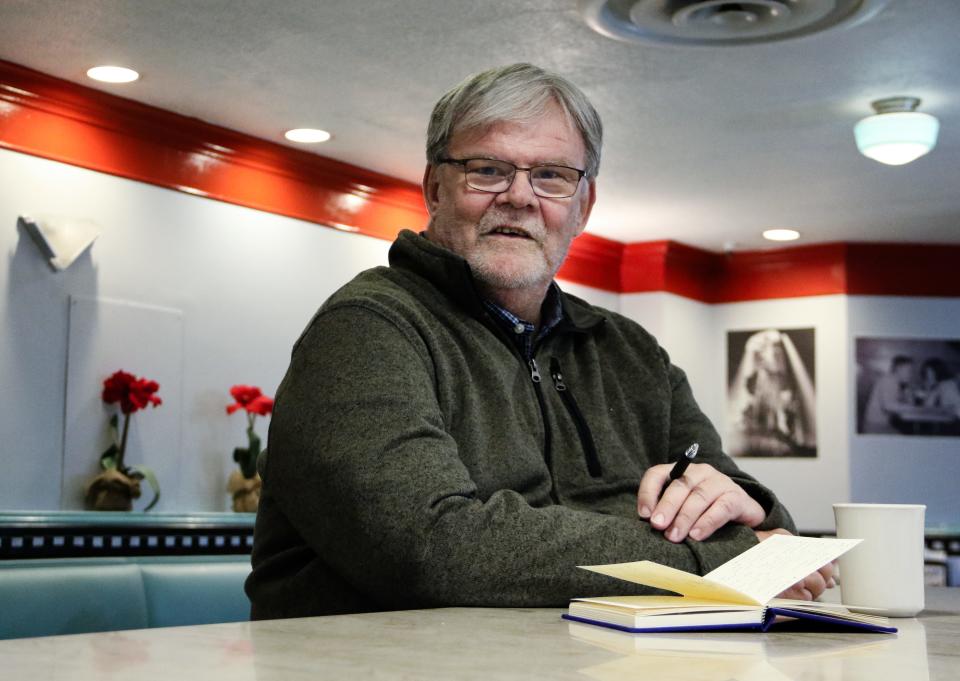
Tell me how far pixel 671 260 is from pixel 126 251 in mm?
3662

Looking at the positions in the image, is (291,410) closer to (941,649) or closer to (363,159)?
(941,649)

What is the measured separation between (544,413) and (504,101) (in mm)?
437

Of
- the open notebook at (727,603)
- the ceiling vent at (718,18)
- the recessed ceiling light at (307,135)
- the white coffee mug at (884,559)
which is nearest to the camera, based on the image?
the open notebook at (727,603)

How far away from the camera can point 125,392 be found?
4402 millimetres

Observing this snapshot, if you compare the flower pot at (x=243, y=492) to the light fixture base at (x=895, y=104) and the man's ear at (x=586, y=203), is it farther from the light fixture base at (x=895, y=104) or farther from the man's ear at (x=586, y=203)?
the man's ear at (x=586, y=203)

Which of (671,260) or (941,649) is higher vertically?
(671,260)

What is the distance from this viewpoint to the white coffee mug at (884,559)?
47.4 inches

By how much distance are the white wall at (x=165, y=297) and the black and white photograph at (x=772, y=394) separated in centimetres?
284

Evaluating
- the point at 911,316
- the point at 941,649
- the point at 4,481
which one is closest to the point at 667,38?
the point at 4,481

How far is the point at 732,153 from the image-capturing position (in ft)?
17.2

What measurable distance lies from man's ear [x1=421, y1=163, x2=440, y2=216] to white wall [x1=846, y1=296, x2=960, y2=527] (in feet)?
18.7

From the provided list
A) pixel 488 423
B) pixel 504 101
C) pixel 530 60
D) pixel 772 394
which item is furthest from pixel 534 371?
pixel 772 394

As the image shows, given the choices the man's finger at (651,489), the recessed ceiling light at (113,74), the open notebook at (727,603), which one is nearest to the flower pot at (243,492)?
the recessed ceiling light at (113,74)

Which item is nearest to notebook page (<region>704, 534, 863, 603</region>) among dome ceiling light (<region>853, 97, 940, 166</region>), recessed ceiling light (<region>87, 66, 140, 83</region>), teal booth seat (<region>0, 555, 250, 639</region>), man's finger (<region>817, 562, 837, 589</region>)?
man's finger (<region>817, 562, 837, 589</region>)
